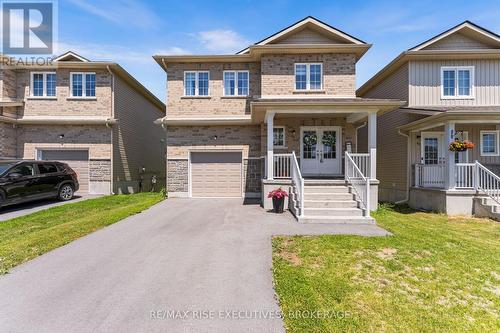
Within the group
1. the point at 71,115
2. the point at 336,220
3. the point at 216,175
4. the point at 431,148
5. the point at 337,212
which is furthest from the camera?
the point at 71,115

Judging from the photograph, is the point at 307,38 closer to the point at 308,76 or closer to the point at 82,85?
the point at 308,76

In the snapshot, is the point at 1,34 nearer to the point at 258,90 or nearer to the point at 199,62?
the point at 199,62

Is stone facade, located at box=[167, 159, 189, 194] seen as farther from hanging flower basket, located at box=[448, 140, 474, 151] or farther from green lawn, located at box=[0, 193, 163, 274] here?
hanging flower basket, located at box=[448, 140, 474, 151]

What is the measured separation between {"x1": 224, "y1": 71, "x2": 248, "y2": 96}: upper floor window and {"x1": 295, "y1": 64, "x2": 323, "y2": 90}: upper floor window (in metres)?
2.54

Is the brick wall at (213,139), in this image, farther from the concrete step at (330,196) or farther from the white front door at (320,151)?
the concrete step at (330,196)

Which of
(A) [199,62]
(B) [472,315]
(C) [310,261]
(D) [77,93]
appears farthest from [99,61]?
(B) [472,315]

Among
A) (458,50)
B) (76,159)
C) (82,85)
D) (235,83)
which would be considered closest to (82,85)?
(82,85)

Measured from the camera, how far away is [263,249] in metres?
5.54

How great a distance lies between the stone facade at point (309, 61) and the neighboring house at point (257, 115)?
0.15 feet

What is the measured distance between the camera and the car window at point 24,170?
971 cm

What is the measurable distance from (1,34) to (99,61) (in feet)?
13.1

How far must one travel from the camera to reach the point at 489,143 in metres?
12.2

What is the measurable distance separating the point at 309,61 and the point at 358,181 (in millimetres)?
6432

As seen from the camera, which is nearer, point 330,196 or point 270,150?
point 330,196
